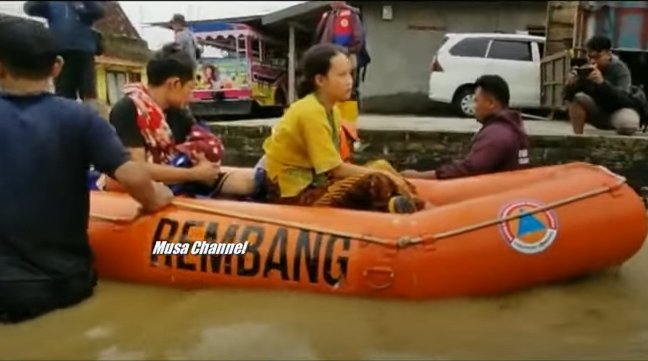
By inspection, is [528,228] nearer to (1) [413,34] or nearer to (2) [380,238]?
(2) [380,238]

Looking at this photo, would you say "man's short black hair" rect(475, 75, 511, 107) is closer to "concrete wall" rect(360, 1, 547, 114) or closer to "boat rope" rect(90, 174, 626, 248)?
"boat rope" rect(90, 174, 626, 248)

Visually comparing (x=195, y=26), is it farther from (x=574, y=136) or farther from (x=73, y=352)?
(x=73, y=352)

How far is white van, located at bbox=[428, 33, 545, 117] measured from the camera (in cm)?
1527

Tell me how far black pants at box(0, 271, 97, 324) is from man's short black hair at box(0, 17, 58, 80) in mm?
795

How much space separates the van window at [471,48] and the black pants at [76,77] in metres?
9.63

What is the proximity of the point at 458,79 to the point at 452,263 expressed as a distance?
477 inches

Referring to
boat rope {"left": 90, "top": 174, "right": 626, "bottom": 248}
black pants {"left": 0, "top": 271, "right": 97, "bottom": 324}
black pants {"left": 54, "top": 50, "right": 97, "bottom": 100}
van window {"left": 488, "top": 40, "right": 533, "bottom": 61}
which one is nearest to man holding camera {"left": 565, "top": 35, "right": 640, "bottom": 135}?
black pants {"left": 54, "top": 50, "right": 97, "bottom": 100}

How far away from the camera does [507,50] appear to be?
15.6 m

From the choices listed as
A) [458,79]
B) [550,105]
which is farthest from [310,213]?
[458,79]

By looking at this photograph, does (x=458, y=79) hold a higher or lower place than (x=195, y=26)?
lower

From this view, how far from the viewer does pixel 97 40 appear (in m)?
6.98

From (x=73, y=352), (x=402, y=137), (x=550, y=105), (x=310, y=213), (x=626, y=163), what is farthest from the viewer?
(x=550, y=105)

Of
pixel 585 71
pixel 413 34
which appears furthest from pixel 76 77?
pixel 413 34

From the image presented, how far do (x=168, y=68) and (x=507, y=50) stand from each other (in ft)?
38.9
